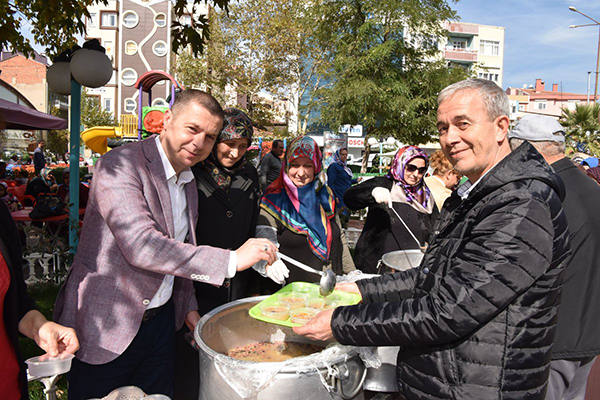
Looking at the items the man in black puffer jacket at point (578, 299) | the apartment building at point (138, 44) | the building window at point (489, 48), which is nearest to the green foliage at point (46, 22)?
the man in black puffer jacket at point (578, 299)

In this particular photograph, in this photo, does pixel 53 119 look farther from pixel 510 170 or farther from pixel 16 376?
pixel 510 170

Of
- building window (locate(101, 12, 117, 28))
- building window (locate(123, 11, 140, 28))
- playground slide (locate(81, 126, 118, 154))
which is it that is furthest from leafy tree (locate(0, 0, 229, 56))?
building window (locate(101, 12, 117, 28))

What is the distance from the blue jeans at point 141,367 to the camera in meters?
1.65

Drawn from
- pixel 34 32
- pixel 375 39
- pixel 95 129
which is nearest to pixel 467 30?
pixel 375 39

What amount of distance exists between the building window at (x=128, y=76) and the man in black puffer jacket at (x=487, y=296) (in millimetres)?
45085

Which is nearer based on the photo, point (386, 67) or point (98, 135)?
point (98, 135)

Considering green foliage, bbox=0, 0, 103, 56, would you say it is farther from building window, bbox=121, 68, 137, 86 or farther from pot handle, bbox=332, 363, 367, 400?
building window, bbox=121, 68, 137, 86

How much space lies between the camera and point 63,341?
4.41ft

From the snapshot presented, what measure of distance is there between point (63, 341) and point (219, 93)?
16.0 m

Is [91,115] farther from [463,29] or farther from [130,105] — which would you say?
[463,29]

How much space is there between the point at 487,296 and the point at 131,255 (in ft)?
3.82

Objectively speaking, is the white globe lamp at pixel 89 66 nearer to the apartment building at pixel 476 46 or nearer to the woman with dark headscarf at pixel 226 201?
the woman with dark headscarf at pixel 226 201

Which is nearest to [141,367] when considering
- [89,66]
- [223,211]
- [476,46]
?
[223,211]

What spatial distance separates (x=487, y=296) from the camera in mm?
1150
